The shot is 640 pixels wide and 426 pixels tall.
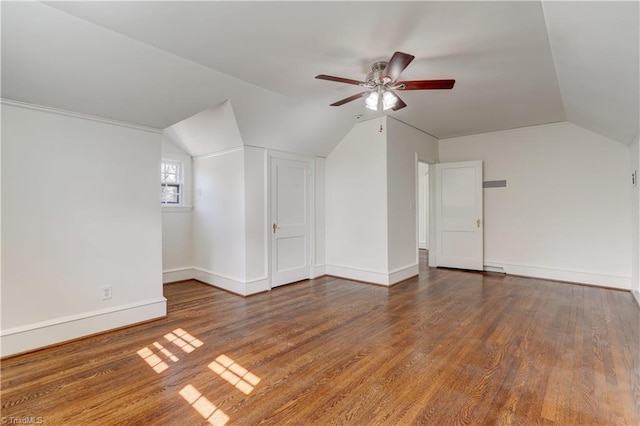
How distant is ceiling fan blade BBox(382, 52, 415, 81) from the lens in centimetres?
220

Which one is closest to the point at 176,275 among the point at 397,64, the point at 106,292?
the point at 106,292

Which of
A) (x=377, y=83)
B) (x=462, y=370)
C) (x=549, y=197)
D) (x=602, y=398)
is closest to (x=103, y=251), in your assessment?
(x=377, y=83)

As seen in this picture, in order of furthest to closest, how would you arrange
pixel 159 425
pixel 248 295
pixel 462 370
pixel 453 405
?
pixel 248 295 < pixel 462 370 < pixel 453 405 < pixel 159 425

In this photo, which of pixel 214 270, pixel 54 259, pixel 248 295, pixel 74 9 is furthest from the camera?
pixel 214 270

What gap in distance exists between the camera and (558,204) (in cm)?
503

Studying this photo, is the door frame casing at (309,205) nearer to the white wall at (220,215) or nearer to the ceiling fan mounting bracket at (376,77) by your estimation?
the white wall at (220,215)

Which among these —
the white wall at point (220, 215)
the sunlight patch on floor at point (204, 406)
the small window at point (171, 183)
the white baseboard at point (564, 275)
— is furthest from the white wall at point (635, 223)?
the small window at point (171, 183)

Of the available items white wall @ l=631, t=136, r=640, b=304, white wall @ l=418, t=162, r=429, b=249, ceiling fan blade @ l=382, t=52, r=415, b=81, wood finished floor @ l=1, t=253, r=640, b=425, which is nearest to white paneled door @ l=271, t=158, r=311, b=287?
wood finished floor @ l=1, t=253, r=640, b=425

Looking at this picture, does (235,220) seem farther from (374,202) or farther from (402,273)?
(402,273)

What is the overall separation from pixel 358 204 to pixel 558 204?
338 centimetres

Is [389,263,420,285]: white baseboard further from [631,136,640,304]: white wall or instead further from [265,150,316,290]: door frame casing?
[631,136,640,304]: white wall

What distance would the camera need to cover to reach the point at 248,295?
4312 mm

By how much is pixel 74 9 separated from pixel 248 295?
11.5 ft

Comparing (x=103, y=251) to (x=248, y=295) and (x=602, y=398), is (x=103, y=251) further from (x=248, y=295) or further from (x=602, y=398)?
(x=602, y=398)
